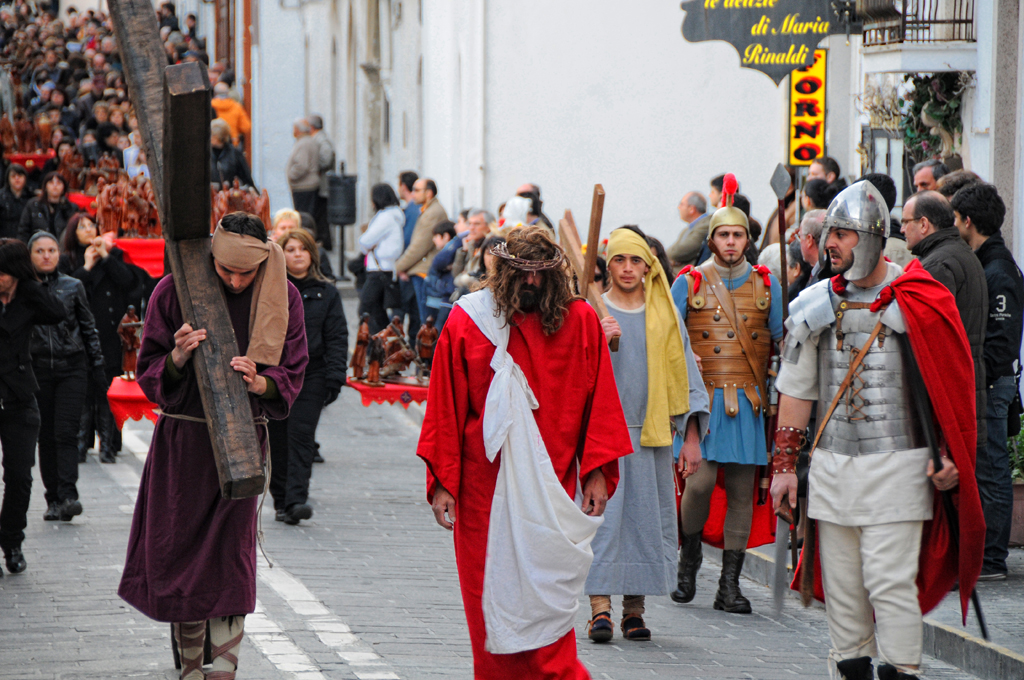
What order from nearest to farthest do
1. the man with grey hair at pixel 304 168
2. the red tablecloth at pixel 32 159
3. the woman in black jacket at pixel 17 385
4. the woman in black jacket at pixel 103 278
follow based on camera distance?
1. the woman in black jacket at pixel 17 385
2. the woman in black jacket at pixel 103 278
3. the man with grey hair at pixel 304 168
4. the red tablecloth at pixel 32 159

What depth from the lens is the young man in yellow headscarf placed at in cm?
743

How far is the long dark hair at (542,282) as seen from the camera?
18.6 feet

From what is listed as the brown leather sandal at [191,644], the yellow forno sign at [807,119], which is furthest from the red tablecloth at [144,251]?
the brown leather sandal at [191,644]

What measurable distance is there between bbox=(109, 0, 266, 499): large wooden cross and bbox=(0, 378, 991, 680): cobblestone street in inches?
61.9

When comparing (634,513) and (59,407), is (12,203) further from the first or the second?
(634,513)

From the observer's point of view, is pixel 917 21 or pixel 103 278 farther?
pixel 103 278

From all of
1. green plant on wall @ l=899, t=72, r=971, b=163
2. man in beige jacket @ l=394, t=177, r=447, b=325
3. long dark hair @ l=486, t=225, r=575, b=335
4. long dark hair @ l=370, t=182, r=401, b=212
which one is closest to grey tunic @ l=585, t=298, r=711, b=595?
long dark hair @ l=486, t=225, r=575, b=335

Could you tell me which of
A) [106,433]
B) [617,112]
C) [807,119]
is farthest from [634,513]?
[617,112]

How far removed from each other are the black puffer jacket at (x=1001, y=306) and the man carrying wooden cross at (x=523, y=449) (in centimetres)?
311

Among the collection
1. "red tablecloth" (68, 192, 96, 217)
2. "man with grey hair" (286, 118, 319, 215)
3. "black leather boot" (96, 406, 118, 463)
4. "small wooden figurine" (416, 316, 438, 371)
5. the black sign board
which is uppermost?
the black sign board

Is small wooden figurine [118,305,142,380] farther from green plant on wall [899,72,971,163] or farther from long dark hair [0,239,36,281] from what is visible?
green plant on wall [899,72,971,163]

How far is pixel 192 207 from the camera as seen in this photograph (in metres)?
5.21

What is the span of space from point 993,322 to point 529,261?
349cm

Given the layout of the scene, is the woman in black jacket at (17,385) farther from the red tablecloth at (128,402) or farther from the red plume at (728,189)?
the red plume at (728,189)
